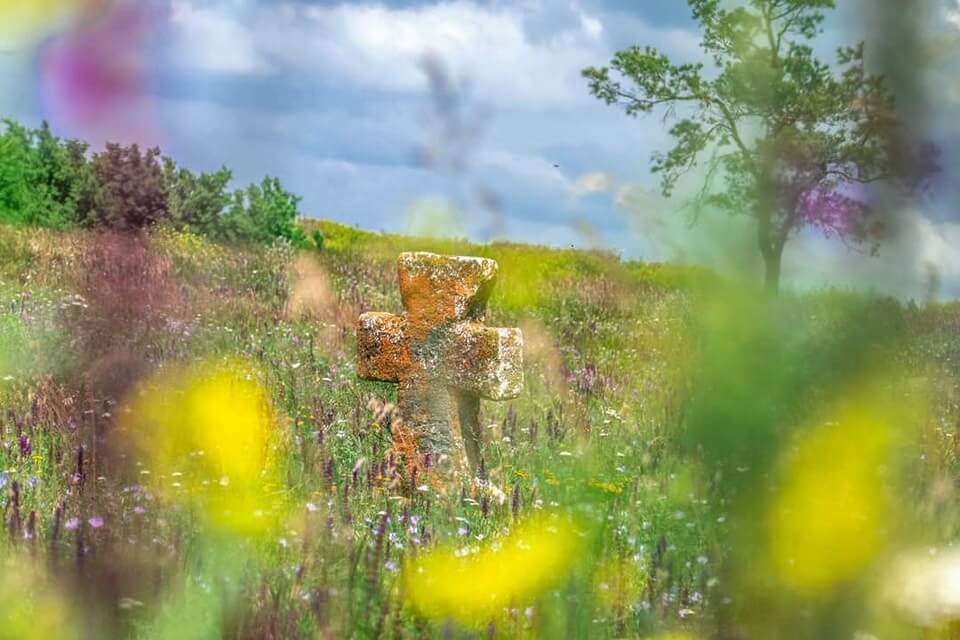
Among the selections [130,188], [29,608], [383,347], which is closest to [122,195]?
[130,188]

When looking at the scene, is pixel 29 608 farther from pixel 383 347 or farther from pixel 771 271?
pixel 383 347

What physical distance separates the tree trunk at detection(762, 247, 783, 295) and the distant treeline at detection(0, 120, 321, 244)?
16.7m

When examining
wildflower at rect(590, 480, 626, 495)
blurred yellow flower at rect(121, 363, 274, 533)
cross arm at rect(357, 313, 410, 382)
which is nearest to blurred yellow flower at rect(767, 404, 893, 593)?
blurred yellow flower at rect(121, 363, 274, 533)

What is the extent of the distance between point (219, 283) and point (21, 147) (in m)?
9.85

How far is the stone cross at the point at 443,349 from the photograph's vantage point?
4891 mm

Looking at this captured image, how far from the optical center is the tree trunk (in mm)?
645

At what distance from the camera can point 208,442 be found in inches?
82.0

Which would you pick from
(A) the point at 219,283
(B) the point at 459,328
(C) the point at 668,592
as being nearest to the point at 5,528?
(C) the point at 668,592

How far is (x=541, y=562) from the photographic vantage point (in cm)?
114

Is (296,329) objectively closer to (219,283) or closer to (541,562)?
(219,283)

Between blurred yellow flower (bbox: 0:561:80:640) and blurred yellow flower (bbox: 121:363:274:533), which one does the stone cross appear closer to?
blurred yellow flower (bbox: 121:363:274:533)

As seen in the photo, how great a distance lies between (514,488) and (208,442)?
2044 mm

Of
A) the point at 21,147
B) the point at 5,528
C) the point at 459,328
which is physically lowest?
the point at 5,528

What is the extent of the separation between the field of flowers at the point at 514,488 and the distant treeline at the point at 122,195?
938 centimetres
